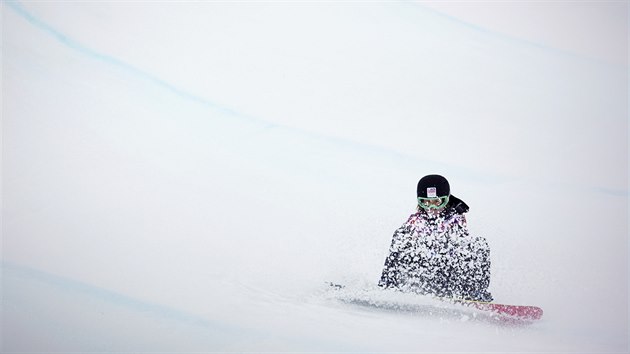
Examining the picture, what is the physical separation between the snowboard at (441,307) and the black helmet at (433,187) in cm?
50

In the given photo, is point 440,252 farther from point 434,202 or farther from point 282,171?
point 282,171

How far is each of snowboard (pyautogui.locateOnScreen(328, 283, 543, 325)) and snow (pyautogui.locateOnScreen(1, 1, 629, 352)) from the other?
0.09m

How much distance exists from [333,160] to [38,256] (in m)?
2.98

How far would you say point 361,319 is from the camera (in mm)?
3170

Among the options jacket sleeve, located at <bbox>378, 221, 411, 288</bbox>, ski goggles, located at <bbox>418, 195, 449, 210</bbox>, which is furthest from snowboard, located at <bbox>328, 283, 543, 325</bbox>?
ski goggles, located at <bbox>418, 195, 449, 210</bbox>

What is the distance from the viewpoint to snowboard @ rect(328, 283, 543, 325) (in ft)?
10.7

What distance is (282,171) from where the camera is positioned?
5.66 metres

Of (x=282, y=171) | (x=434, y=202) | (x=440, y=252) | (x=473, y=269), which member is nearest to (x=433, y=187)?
(x=434, y=202)

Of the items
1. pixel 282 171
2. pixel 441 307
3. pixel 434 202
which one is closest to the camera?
pixel 441 307

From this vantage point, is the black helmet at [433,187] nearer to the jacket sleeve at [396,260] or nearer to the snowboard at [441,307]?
the jacket sleeve at [396,260]

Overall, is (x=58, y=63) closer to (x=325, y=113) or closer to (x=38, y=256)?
(x=325, y=113)

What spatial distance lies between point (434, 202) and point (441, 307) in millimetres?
514

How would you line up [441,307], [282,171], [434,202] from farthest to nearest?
[282,171] < [434,202] < [441,307]

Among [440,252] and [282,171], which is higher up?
[282,171]
